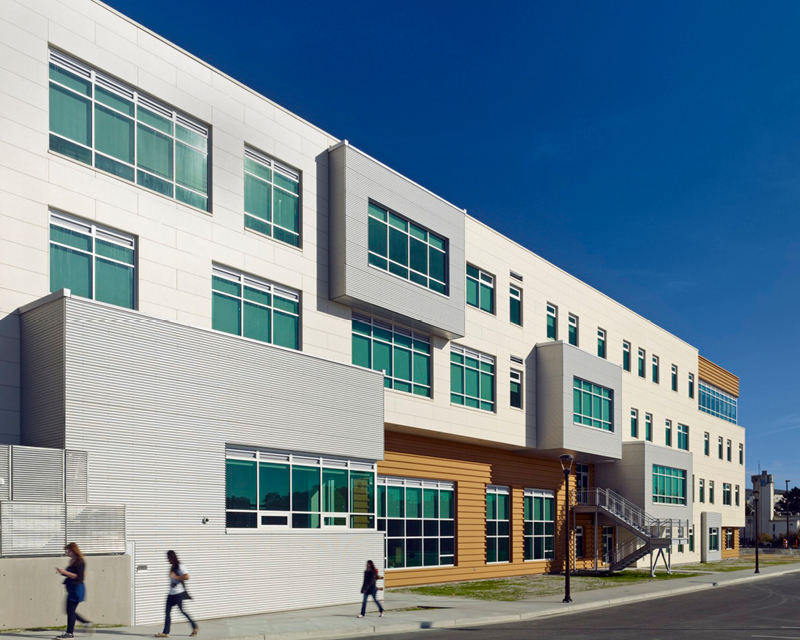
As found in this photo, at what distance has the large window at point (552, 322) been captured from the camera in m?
43.1

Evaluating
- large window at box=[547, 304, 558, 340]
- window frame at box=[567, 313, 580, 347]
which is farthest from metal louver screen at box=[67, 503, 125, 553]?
window frame at box=[567, 313, 580, 347]

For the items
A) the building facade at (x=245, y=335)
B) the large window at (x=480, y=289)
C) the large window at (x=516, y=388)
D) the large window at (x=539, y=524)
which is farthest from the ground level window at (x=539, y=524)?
the large window at (x=480, y=289)

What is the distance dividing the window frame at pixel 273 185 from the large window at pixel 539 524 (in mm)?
19968

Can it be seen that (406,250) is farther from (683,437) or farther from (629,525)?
(683,437)

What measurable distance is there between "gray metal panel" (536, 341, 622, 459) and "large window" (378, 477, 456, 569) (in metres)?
6.46

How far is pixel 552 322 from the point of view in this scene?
4347cm

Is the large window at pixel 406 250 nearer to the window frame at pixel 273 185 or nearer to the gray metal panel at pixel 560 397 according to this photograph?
the window frame at pixel 273 185

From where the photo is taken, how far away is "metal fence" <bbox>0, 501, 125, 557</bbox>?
57.3 ft

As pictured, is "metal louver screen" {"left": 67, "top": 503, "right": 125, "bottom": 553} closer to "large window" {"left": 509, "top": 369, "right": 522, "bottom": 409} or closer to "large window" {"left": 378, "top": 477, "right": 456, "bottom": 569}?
"large window" {"left": 378, "top": 477, "right": 456, "bottom": 569}

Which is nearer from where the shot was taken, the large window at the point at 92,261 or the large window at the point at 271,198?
the large window at the point at 92,261

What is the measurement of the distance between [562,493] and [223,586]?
2667 centimetres

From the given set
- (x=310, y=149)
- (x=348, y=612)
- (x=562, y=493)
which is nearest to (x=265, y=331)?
(x=310, y=149)

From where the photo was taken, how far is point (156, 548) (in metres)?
20.4

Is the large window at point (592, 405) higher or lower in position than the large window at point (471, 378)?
lower
